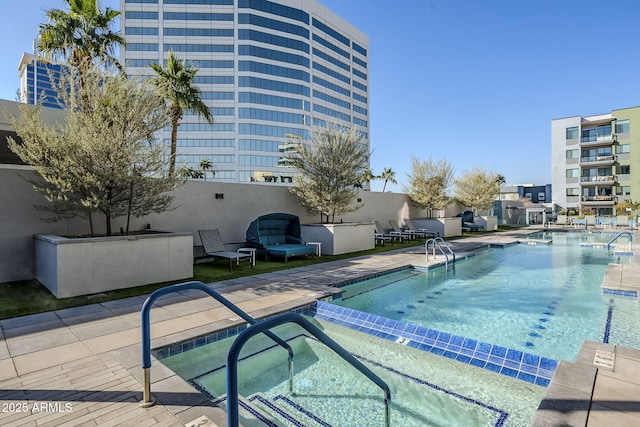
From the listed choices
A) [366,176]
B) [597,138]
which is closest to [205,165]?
[366,176]

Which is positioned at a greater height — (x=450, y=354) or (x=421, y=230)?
(x=421, y=230)

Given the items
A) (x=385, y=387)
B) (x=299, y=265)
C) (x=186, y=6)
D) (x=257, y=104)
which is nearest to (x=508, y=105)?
(x=299, y=265)

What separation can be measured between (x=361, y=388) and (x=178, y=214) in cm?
810

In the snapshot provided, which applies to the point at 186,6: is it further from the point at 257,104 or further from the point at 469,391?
the point at 469,391

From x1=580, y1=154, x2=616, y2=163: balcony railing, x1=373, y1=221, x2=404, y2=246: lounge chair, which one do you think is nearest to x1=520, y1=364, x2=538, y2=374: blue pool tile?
x1=373, y1=221, x2=404, y2=246: lounge chair

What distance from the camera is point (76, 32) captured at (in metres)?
10.1

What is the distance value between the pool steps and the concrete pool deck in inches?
23.1

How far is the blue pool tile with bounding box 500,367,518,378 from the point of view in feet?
12.0

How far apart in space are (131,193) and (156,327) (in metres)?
3.86

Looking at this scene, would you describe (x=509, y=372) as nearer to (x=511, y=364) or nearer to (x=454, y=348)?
(x=511, y=364)

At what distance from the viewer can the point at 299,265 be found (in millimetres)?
9617

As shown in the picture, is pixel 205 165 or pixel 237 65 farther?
pixel 237 65

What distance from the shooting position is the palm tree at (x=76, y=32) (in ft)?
32.1

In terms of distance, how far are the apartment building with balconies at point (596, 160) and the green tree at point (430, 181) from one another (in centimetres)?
3033
